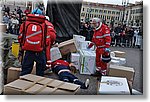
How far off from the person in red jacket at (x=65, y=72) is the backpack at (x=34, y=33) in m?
0.17

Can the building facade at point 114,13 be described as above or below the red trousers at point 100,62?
above

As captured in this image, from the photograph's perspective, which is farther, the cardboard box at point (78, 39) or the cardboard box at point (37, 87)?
the cardboard box at point (78, 39)

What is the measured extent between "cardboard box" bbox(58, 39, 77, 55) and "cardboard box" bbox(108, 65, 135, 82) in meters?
0.29

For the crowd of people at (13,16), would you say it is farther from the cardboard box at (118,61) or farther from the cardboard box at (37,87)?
the cardboard box at (118,61)

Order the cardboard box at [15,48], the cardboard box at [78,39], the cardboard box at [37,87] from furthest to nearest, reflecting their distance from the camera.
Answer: the cardboard box at [78,39]
the cardboard box at [15,48]
the cardboard box at [37,87]

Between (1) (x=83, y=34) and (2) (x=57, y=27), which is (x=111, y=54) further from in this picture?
(2) (x=57, y=27)

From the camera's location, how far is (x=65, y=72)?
1.75 meters

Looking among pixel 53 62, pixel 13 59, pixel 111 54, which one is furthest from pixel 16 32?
pixel 111 54

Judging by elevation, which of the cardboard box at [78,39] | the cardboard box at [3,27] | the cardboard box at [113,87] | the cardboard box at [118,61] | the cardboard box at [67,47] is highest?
the cardboard box at [3,27]

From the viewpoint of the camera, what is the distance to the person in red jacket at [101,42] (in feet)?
5.82

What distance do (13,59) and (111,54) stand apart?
0.64 meters

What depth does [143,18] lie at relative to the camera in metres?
1.71

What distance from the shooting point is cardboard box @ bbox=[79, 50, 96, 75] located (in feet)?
6.16

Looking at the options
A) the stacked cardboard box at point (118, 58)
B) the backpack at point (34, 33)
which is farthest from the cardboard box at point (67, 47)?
the stacked cardboard box at point (118, 58)
